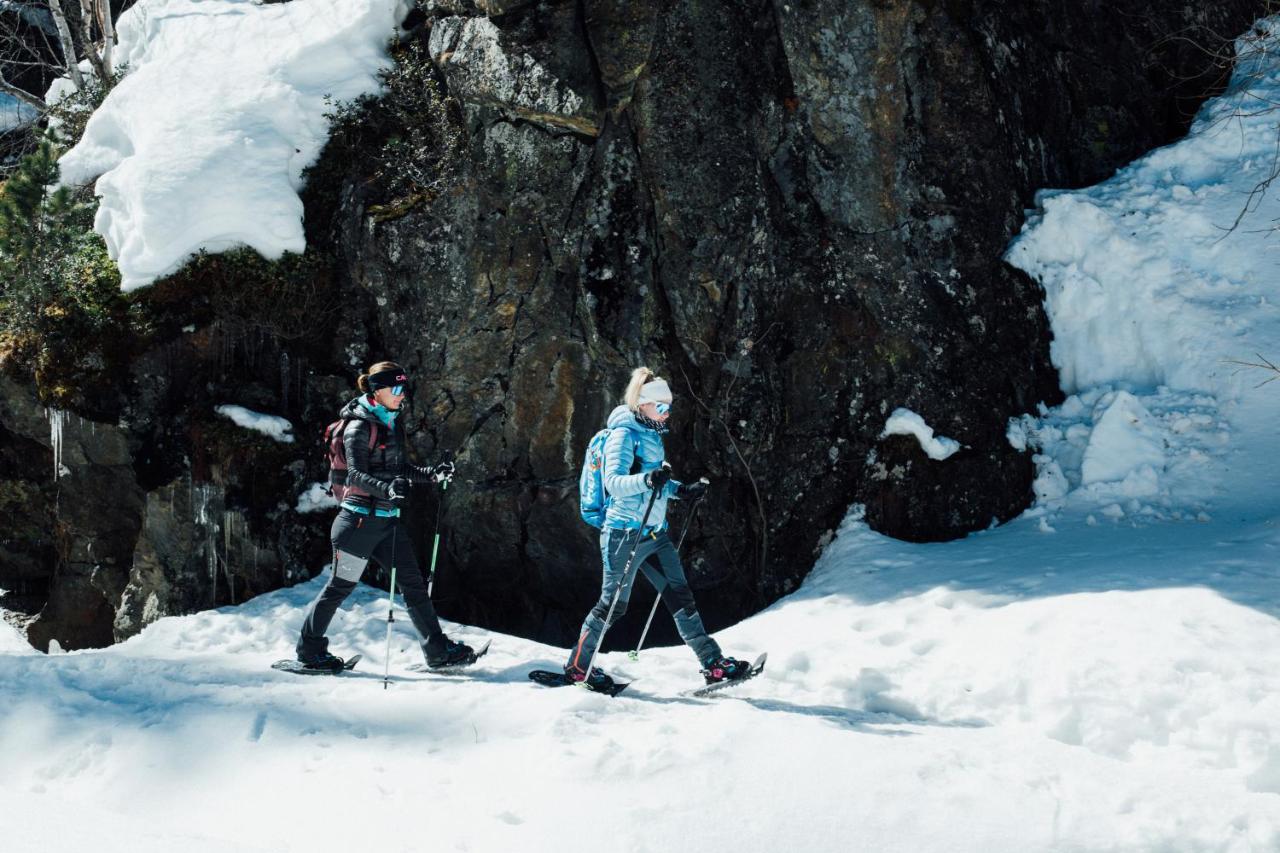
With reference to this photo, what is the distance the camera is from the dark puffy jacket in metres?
6.68

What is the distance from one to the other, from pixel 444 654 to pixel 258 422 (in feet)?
13.3

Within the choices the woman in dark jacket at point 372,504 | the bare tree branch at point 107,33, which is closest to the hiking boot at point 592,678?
the woman in dark jacket at point 372,504

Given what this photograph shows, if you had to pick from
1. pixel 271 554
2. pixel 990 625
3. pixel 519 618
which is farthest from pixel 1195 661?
pixel 271 554

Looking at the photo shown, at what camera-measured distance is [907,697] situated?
6289 mm

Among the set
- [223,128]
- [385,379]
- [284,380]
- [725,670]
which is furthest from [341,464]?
[223,128]

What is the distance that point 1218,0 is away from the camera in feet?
38.7

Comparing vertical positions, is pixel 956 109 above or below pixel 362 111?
below

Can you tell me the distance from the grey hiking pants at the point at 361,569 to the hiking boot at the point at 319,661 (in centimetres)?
2

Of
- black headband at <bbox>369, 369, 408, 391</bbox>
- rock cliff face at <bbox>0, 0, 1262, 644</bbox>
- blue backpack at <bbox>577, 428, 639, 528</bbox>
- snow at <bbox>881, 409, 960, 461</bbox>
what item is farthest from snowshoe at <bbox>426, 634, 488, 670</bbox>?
snow at <bbox>881, 409, 960, 461</bbox>

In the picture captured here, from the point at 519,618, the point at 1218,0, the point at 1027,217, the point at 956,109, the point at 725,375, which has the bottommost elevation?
the point at 519,618

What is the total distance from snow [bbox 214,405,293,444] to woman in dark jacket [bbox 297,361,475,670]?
3.36 metres

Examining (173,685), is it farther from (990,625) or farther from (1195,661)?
(1195,661)

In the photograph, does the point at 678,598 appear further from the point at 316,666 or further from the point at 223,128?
the point at 223,128

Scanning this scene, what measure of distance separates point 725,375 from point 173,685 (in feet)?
18.3
